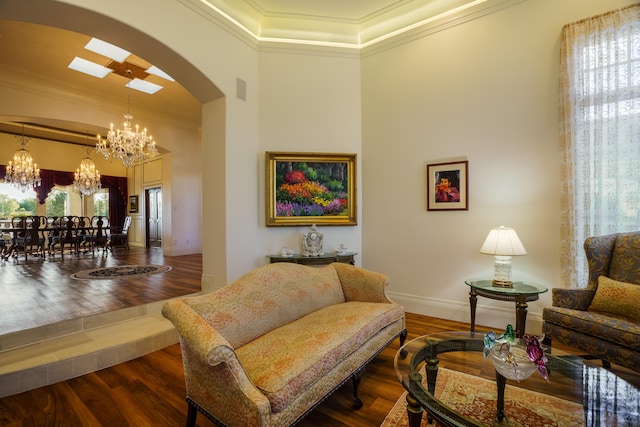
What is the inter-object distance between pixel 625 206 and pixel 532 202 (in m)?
0.69

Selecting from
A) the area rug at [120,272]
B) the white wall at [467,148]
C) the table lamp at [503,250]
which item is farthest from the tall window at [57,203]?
the table lamp at [503,250]

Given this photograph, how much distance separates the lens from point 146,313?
3.33 meters

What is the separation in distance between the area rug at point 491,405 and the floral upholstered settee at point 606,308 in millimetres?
871

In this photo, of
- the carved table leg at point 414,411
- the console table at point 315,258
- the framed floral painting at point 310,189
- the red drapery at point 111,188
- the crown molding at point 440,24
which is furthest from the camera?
the red drapery at point 111,188

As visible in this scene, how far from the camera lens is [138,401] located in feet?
6.55

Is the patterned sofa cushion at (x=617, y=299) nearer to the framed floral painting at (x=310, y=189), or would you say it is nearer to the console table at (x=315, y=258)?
the console table at (x=315, y=258)

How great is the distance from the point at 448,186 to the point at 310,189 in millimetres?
1769

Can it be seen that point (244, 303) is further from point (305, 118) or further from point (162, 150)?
point (162, 150)

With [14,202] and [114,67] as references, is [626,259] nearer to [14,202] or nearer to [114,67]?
[114,67]

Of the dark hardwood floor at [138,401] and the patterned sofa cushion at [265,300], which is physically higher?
the patterned sofa cushion at [265,300]

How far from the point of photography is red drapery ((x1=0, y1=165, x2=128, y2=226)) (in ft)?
30.5

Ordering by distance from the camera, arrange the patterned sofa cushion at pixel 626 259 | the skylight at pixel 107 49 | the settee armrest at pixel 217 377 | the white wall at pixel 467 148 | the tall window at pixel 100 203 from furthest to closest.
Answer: the tall window at pixel 100 203, the skylight at pixel 107 49, the white wall at pixel 467 148, the patterned sofa cushion at pixel 626 259, the settee armrest at pixel 217 377

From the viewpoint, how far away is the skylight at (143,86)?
18.5ft

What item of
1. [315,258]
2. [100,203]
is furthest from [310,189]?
[100,203]
